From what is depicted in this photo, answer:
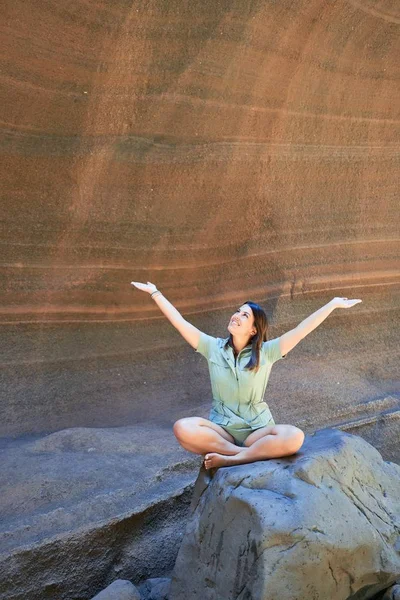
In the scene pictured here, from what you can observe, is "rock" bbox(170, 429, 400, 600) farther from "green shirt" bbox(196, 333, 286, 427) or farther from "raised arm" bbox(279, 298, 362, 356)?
"raised arm" bbox(279, 298, 362, 356)

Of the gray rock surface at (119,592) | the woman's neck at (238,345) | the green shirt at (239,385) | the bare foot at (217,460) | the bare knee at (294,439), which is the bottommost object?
the gray rock surface at (119,592)

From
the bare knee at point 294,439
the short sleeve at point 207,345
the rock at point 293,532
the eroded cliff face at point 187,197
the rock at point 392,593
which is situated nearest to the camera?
the rock at point 293,532

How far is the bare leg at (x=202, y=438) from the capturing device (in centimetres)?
302

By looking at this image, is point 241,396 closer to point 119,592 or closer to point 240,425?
point 240,425

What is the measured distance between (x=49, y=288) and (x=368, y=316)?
6.53 ft

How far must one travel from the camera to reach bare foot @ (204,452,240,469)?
3.02 metres

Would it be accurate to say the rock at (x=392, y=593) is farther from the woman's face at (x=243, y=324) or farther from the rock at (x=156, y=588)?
the woman's face at (x=243, y=324)

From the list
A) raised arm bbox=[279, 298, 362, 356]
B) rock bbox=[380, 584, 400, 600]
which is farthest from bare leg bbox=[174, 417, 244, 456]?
rock bbox=[380, 584, 400, 600]

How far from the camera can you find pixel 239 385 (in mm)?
3121

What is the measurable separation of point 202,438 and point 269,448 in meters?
0.23

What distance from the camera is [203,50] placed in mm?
4281

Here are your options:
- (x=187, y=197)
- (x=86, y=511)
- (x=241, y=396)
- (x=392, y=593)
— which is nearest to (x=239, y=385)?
(x=241, y=396)

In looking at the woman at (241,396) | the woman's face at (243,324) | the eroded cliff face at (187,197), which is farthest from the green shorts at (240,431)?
the eroded cliff face at (187,197)

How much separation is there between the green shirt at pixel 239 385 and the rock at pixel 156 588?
65 cm
